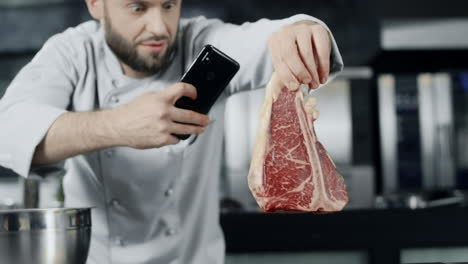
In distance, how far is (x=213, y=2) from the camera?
4.29m

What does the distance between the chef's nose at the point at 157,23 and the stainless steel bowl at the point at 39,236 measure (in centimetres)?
45

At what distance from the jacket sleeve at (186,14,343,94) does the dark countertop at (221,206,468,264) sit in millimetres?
833

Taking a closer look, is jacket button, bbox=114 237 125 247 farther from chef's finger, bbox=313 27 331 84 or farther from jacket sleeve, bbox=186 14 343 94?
chef's finger, bbox=313 27 331 84

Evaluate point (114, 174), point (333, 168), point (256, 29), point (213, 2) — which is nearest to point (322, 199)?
point (333, 168)

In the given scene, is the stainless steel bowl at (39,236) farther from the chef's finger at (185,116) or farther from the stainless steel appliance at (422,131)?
the stainless steel appliance at (422,131)

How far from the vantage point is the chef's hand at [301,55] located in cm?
95

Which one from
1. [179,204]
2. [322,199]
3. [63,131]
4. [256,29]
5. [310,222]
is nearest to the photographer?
[322,199]

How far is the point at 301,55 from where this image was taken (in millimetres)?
971

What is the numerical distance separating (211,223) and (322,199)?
2.17ft

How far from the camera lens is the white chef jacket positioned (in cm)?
153

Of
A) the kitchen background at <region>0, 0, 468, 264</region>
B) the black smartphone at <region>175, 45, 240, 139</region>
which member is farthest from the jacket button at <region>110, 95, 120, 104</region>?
the kitchen background at <region>0, 0, 468, 264</region>

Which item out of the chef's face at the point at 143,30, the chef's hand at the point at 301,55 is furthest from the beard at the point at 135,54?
the chef's hand at the point at 301,55

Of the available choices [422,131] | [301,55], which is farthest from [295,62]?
[422,131]

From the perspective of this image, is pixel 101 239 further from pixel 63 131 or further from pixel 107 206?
pixel 63 131
